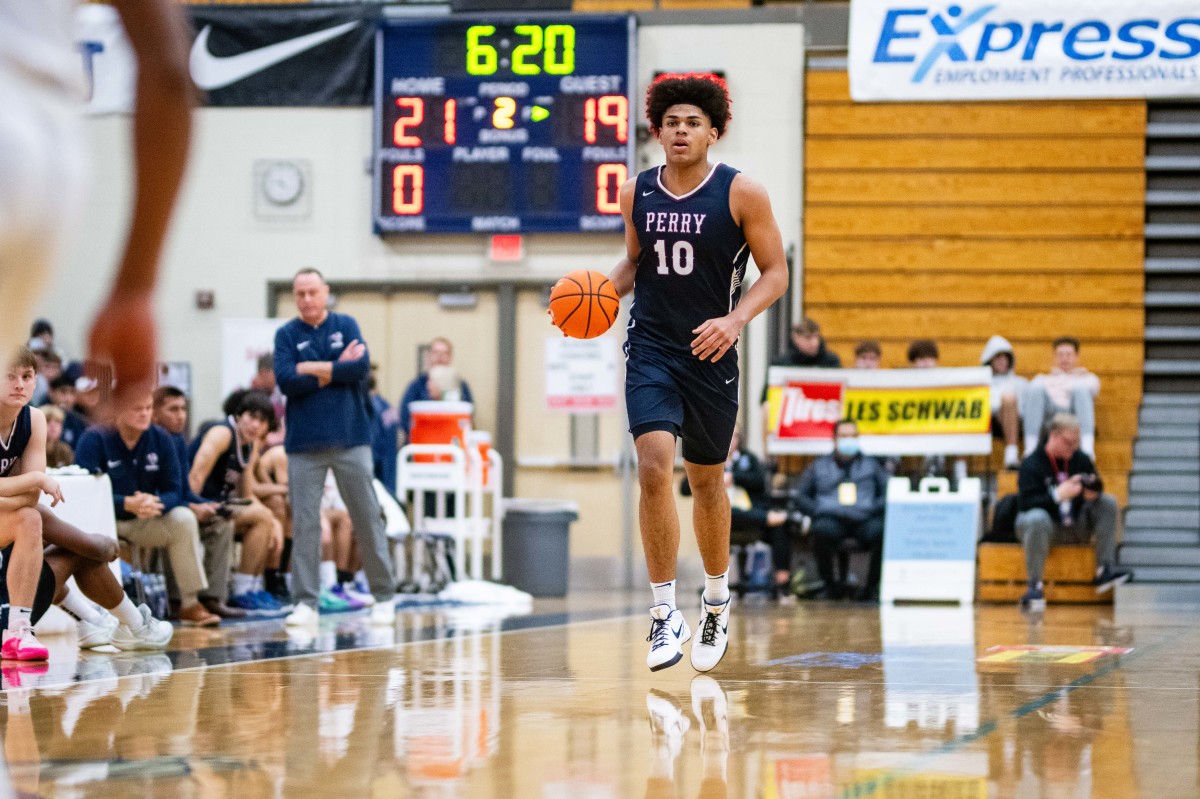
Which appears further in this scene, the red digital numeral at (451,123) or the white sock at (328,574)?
the red digital numeral at (451,123)

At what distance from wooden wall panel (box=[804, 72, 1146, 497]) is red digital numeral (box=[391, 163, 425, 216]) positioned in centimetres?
340

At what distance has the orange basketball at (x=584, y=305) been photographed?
5543 mm

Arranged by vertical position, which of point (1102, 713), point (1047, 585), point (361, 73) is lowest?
point (1047, 585)

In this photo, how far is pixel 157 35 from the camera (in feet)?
6.25

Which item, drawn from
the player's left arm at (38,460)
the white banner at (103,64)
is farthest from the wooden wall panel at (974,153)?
the player's left arm at (38,460)

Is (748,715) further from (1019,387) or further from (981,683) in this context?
(1019,387)

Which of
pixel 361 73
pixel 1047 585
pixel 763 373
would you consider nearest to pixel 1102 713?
pixel 1047 585

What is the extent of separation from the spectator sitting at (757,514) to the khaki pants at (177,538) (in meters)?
4.57

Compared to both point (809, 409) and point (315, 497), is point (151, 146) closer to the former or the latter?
point (315, 497)

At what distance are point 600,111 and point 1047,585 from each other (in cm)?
535

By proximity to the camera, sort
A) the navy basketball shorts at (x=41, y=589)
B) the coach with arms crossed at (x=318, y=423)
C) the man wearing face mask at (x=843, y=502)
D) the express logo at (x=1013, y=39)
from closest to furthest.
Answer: the navy basketball shorts at (x=41, y=589) < the coach with arms crossed at (x=318, y=423) < the man wearing face mask at (x=843, y=502) < the express logo at (x=1013, y=39)

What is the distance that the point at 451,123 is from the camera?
13320 millimetres

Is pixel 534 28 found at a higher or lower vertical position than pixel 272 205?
higher

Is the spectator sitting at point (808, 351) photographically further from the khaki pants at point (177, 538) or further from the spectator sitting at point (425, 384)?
the khaki pants at point (177, 538)
